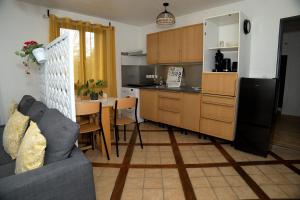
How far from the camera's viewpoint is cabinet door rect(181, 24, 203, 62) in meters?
3.51

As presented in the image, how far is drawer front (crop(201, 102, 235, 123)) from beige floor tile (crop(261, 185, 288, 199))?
1153 millimetres

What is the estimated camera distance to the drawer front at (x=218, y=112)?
10.0 ft

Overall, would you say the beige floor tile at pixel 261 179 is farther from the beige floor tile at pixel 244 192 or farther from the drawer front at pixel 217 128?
the drawer front at pixel 217 128

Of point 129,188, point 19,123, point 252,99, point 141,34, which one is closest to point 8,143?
point 19,123

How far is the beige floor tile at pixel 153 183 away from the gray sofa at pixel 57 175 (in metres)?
0.81

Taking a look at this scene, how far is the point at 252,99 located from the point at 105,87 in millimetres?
2994

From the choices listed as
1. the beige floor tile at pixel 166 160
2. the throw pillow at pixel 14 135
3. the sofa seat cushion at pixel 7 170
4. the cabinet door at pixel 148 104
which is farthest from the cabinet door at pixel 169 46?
the sofa seat cushion at pixel 7 170

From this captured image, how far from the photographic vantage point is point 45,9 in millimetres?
3504

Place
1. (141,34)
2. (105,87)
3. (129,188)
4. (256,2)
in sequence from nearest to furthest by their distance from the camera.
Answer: (129,188), (256,2), (105,87), (141,34)

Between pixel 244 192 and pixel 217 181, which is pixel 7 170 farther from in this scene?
pixel 244 192

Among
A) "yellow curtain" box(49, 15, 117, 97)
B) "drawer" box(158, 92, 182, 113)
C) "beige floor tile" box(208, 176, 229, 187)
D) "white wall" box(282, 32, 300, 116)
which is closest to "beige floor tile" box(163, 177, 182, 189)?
"beige floor tile" box(208, 176, 229, 187)

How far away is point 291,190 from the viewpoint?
202cm

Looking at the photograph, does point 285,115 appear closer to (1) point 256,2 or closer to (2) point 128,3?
(1) point 256,2

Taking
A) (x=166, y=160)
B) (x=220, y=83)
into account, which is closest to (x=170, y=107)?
(x=220, y=83)
